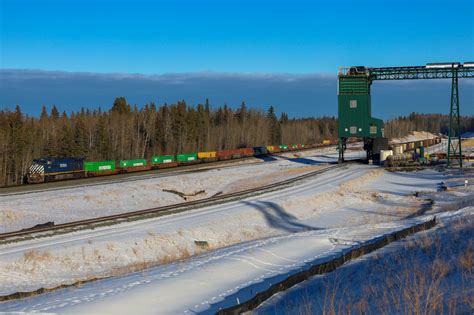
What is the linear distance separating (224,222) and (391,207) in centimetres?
1428

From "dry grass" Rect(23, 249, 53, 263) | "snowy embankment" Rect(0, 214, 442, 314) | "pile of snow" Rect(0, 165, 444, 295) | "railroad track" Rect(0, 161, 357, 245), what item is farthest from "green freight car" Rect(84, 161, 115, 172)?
"snowy embankment" Rect(0, 214, 442, 314)

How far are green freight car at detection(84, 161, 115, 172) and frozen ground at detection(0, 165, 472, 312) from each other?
27569 mm

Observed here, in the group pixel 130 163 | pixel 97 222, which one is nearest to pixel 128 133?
pixel 130 163

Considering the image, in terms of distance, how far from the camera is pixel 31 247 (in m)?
21.7

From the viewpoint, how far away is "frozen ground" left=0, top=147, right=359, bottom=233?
33.8 m

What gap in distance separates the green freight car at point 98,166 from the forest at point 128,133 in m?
15.0

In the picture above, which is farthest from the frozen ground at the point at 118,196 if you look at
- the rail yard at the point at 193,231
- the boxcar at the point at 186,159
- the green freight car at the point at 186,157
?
the green freight car at the point at 186,157

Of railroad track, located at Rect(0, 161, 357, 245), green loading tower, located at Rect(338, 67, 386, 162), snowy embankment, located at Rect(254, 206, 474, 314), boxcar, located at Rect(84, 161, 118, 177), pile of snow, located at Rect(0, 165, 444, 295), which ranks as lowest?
pile of snow, located at Rect(0, 165, 444, 295)

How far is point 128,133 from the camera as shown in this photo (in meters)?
103

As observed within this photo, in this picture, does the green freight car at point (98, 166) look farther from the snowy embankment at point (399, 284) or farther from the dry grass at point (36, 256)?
the snowy embankment at point (399, 284)

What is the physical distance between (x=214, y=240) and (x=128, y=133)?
3131 inches

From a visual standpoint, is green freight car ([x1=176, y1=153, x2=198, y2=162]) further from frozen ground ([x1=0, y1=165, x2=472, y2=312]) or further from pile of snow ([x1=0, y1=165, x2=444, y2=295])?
frozen ground ([x1=0, y1=165, x2=472, y2=312])

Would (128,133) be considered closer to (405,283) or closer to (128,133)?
(128,133)

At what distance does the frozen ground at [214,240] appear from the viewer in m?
15.2
